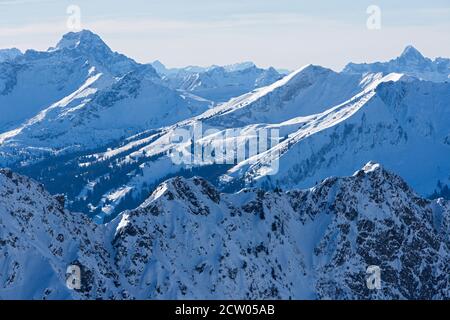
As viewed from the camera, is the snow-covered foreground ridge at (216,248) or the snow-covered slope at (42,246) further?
the snow-covered foreground ridge at (216,248)

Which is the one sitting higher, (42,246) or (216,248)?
(42,246)

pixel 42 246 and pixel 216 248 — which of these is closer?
pixel 42 246

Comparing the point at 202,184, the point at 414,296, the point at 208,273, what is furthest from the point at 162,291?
the point at 414,296

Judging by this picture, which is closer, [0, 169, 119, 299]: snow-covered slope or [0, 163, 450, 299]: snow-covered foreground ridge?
[0, 169, 119, 299]: snow-covered slope
